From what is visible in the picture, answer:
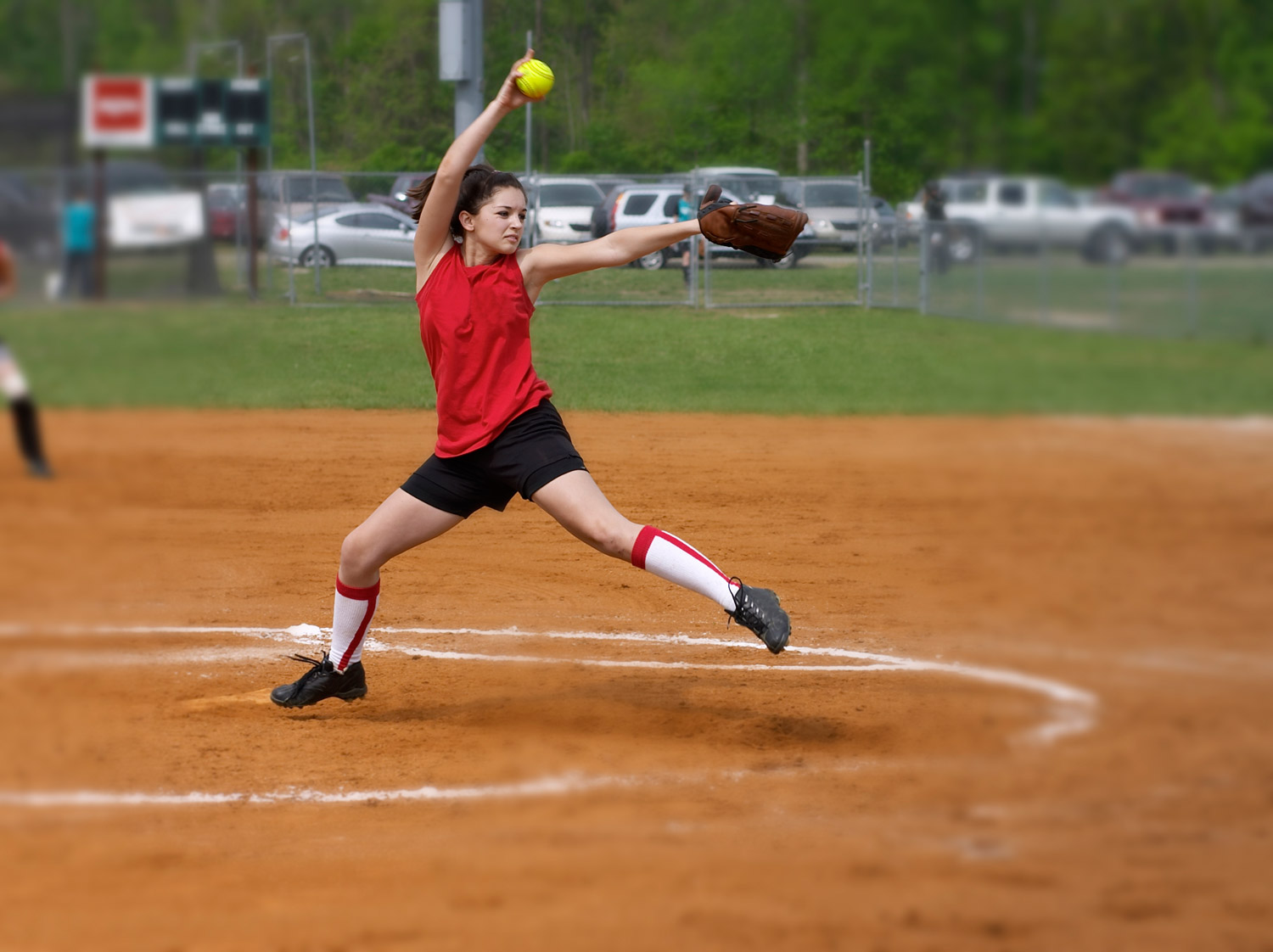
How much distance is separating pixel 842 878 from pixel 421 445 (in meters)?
5.69

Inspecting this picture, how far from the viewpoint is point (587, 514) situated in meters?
3.46

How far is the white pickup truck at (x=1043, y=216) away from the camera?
1744mm

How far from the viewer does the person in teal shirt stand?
1.47m

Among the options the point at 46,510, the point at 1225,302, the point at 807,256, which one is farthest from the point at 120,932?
the point at 807,256

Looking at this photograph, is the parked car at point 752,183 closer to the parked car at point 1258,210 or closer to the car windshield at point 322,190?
the car windshield at point 322,190

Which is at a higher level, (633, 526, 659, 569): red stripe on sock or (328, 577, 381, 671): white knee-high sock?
(633, 526, 659, 569): red stripe on sock

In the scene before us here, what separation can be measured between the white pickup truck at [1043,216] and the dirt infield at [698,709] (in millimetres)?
1298

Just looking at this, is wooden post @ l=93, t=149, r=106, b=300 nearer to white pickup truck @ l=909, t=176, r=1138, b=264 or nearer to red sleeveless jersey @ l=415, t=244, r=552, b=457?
white pickup truck @ l=909, t=176, r=1138, b=264

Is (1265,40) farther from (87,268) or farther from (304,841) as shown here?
(304,841)

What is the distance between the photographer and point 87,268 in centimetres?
153

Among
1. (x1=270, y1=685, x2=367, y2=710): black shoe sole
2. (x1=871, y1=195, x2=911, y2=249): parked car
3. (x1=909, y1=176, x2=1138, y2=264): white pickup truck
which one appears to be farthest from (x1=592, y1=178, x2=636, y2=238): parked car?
(x1=909, y1=176, x2=1138, y2=264): white pickup truck

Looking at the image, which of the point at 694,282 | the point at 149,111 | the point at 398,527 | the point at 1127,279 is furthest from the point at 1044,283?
the point at 694,282

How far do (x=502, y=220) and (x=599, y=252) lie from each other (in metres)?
0.28

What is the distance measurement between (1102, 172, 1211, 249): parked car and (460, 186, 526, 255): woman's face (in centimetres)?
197
